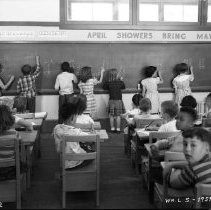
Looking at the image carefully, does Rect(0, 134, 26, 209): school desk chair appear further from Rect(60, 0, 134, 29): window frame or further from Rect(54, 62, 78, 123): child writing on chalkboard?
Rect(60, 0, 134, 29): window frame

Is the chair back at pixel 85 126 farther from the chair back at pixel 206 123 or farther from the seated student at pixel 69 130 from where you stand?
the chair back at pixel 206 123

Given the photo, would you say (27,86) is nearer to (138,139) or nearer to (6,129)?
(138,139)

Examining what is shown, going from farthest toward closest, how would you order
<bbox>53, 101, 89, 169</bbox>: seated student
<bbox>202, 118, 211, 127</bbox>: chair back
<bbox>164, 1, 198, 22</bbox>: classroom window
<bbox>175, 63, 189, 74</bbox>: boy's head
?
<bbox>164, 1, 198, 22</bbox>: classroom window → <bbox>175, 63, 189, 74</bbox>: boy's head → <bbox>202, 118, 211, 127</bbox>: chair back → <bbox>53, 101, 89, 169</bbox>: seated student

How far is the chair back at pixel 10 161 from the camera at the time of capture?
3412mm

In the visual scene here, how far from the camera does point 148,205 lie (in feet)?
12.9

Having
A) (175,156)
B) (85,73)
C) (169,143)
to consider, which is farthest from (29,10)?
(175,156)

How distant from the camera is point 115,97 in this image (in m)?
7.50

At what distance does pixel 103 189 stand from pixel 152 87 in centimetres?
347

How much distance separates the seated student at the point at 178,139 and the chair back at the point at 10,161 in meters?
1.19

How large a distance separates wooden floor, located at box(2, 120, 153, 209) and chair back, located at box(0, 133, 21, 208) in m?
0.35

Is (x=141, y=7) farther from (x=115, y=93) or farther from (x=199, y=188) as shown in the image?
(x=199, y=188)

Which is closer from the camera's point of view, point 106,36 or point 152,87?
point 152,87

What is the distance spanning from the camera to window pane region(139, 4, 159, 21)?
7727mm

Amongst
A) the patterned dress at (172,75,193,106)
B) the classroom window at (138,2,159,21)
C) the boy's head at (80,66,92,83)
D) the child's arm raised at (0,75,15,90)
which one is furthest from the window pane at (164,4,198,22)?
the child's arm raised at (0,75,15,90)
